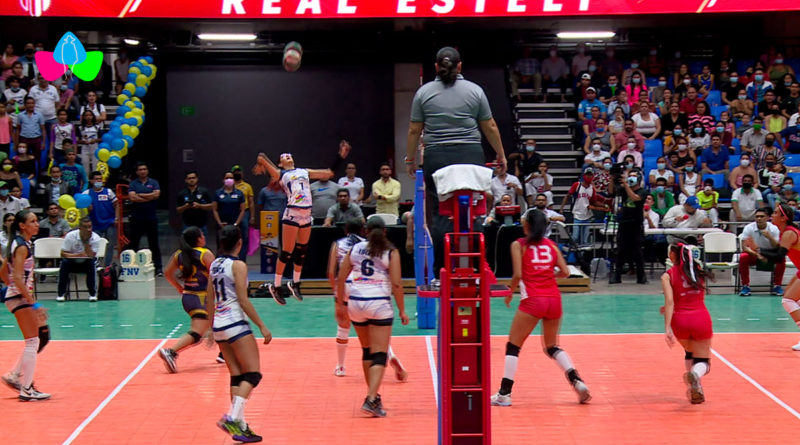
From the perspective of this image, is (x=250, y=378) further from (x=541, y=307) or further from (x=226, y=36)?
(x=226, y=36)

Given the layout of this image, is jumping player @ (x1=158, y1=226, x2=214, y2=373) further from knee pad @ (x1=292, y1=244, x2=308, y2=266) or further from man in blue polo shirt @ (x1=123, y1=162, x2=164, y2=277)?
man in blue polo shirt @ (x1=123, y1=162, x2=164, y2=277)

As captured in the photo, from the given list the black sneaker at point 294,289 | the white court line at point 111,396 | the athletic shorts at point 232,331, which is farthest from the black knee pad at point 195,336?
the black sneaker at point 294,289

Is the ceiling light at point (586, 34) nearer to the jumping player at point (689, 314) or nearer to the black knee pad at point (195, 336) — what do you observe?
the jumping player at point (689, 314)

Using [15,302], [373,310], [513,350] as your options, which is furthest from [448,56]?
[15,302]

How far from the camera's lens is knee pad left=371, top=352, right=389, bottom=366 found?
394 inches

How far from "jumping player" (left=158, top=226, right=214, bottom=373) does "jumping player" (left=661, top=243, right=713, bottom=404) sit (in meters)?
5.08

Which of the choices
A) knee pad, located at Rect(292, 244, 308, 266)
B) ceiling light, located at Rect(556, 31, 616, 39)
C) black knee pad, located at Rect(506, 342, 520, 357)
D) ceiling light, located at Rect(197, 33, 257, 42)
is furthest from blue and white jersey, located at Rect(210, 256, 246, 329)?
ceiling light, located at Rect(556, 31, 616, 39)

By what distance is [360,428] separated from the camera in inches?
387

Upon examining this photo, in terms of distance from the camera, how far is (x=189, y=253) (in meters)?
11.6

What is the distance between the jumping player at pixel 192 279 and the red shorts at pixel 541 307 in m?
3.66

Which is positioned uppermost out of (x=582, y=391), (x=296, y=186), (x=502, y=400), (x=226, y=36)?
(x=226, y=36)

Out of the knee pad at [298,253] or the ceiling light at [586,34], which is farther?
the ceiling light at [586,34]

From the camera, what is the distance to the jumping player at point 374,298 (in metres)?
10.0

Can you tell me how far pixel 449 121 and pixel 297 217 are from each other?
631cm
